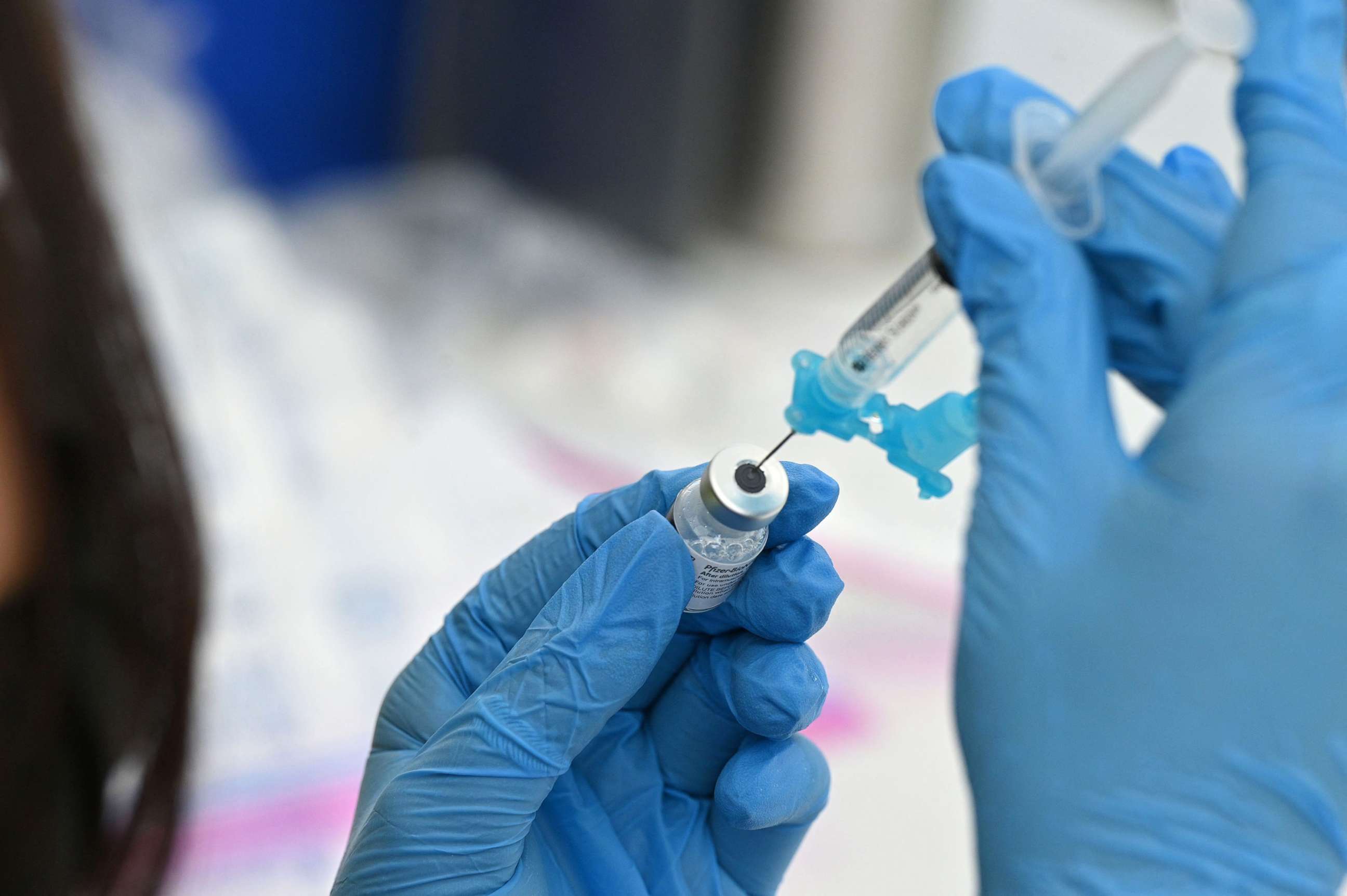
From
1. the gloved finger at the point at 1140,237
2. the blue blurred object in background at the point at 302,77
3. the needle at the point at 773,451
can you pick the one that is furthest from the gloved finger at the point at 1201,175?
the blue blurred object in background at the point at 302,77

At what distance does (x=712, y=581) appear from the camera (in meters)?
0.60

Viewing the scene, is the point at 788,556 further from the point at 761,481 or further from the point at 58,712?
the point at 58,712

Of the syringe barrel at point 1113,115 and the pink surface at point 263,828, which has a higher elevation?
the pink surface at point 263,828

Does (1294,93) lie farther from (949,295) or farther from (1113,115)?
(949,295)

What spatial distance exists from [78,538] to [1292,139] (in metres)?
1.23

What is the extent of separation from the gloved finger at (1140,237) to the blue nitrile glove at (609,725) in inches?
7.3

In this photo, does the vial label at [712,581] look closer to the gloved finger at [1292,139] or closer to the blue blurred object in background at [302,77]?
the gloved finger at [1292,139]

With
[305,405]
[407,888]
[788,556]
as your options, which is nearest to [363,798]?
[407,888]

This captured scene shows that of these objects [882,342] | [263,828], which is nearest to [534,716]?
[882,342]

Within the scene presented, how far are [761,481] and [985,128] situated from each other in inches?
8.6

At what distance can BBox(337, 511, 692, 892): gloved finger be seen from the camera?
21.8 inches

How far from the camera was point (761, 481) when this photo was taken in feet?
1.84

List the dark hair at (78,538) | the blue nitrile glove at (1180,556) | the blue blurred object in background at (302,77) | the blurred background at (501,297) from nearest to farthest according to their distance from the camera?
1. the blue nitrile glove at (1180,556)
2. the dark hair at (78,538)
3. the blurred background at (501,297)
4. the blue blurred object in background at (302,77)

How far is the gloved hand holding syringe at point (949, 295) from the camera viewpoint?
0.50 meters
